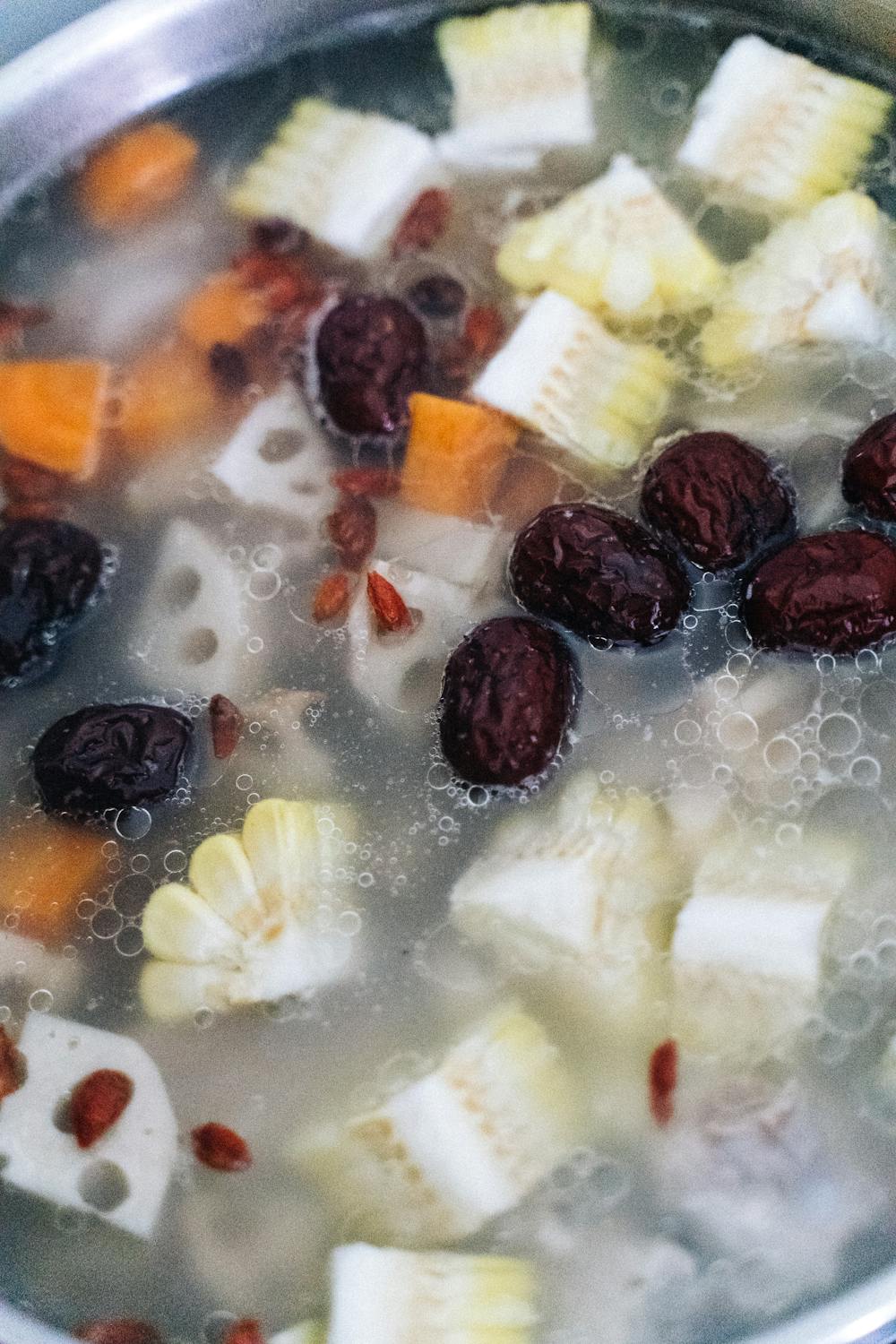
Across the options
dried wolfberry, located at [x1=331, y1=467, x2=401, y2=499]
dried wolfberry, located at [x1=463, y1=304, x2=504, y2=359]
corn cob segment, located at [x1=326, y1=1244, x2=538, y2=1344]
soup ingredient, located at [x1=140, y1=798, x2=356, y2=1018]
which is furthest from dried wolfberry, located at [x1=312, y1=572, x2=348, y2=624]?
corn cob segment, located at [x1=326, y1=1244, x2=538, y2=1344]

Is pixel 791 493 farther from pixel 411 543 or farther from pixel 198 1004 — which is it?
pixel 198 1004

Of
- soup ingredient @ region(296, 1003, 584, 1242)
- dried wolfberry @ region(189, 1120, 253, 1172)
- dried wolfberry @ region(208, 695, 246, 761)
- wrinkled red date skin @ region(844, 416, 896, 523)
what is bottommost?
soup ingredient @ region(296, 1003, 584, 1242)

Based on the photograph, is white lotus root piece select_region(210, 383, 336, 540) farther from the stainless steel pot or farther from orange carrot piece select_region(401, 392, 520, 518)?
the stainless steel pot

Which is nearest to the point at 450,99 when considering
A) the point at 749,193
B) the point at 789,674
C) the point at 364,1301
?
the point at 749,193

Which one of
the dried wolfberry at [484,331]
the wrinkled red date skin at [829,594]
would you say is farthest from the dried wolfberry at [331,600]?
the wrinkled red date skin at [829,594]

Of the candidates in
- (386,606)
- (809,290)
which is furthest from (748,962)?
(809,290)

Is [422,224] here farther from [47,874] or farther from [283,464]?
[47,874]
